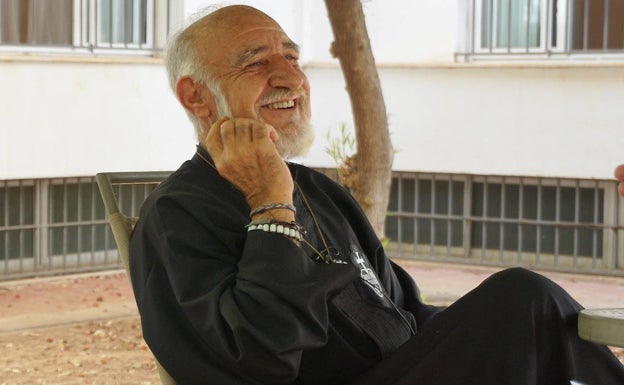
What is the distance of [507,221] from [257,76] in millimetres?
8253

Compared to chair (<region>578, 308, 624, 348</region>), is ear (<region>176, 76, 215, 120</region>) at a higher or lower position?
higher

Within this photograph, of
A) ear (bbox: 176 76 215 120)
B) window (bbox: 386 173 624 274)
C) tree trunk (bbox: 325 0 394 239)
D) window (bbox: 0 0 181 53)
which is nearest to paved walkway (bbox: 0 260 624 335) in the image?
window (bbox: 386 173 624 274)

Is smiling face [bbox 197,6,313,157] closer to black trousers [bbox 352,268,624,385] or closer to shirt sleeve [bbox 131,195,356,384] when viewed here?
shirt sleeve [bbox 131,195,356,384]

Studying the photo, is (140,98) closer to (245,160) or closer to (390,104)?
(390,104)

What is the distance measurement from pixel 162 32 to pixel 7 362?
4.66m

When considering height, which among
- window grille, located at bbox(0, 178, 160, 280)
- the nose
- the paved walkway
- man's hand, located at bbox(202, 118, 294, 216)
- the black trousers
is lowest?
the paved walkway

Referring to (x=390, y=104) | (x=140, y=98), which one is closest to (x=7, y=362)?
(x=140, y=98)

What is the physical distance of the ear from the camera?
3.42 m

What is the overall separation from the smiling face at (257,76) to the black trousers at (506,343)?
81 cm

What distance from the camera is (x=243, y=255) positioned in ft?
9.48

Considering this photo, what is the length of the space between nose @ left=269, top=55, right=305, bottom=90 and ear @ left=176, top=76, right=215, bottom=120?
0.19m

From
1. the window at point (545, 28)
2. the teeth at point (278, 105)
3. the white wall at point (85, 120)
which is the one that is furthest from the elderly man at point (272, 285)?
the window at point (545, 28)

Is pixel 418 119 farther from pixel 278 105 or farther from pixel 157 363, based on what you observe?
pixel 157 363

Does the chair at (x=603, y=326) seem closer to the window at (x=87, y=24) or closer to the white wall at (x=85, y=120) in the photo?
the white wall at (x=85, y=120)
